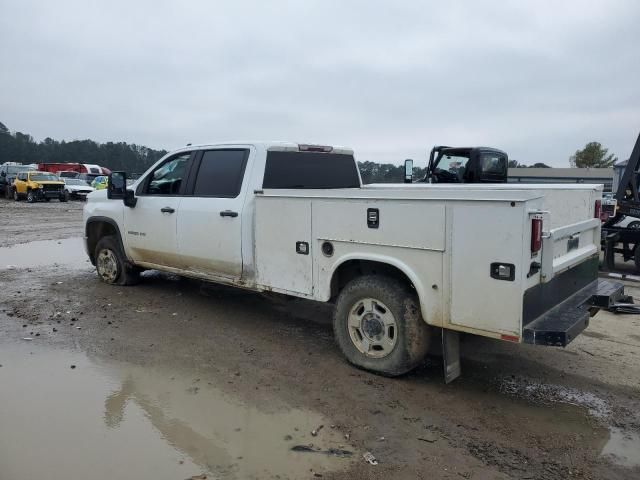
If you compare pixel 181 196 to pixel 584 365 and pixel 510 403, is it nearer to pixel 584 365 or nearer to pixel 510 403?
pixel 510 403

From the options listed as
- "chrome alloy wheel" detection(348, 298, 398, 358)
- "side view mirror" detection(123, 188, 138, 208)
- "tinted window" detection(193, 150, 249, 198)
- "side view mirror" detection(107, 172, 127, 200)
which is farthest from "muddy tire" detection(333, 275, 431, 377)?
"side view mirror" detection(107, 172, 127, 200)

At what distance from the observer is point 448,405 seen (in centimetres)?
416

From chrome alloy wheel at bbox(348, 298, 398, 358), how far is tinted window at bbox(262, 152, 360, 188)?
5.84 ft

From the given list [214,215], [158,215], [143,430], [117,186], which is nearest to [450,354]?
[143,430]

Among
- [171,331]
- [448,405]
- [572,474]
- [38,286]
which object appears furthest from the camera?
[38,286]

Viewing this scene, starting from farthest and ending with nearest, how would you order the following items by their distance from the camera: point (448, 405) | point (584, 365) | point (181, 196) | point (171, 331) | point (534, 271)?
1. point (181, 196)
2. point (171, 331)
3. point (584, 365)
4. point (448, 405)
5. point (534, 271)

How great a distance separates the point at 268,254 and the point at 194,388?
1.53m

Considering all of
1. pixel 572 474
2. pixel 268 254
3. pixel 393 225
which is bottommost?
pixel 572 474

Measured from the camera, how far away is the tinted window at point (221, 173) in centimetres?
580

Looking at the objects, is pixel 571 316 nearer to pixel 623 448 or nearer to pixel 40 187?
pixel 623 448

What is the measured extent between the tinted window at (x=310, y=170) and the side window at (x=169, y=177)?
136 cm

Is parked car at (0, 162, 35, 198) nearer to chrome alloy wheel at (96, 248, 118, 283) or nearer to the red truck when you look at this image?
the red truck

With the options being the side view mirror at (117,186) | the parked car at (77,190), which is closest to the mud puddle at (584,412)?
the side view mirror at (117,186)

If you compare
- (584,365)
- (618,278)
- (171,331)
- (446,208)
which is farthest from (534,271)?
(618,278)
